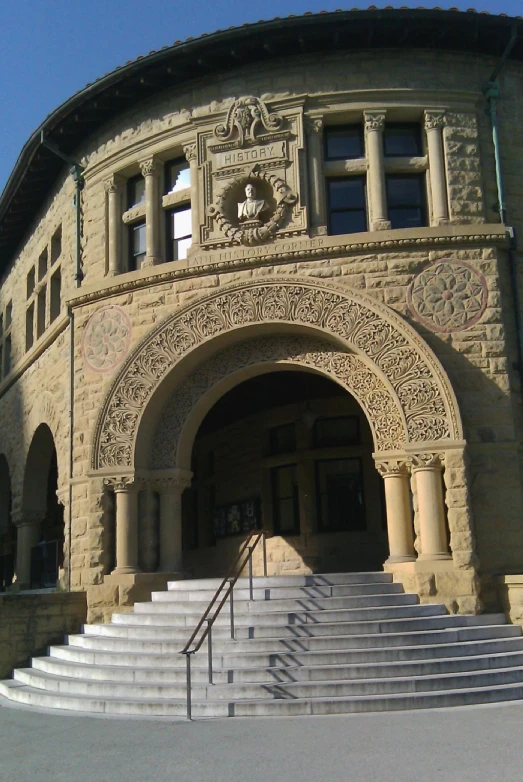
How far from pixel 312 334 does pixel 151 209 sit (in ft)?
12.6

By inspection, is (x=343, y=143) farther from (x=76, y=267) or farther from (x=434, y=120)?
(x=76, y=267)

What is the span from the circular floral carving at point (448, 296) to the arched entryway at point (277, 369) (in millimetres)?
498

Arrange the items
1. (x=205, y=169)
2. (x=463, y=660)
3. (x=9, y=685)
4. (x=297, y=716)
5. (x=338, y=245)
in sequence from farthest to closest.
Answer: (x=205, y=169), (x=338, y=245), (x=9, y=685), (x=463, y=660), (x=297, y=716)

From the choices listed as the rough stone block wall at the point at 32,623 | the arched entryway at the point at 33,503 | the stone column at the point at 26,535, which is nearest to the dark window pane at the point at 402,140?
the rough stone block wall at the point at 32,623

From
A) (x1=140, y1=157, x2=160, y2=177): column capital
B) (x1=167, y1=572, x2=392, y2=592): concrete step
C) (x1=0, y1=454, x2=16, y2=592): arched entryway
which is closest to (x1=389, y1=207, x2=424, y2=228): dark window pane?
(x1=140, y1=157, x2=160, y2=177): column capital

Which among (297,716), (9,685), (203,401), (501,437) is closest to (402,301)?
(501,437)

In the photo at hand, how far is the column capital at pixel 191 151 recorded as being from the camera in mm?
14219

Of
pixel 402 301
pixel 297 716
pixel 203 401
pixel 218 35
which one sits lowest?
pixel 297 716

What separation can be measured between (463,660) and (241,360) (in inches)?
239

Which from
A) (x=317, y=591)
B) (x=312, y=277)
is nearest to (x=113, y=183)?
(x=312, y=277)

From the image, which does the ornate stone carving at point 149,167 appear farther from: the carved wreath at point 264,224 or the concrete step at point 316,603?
the concrete step at point 316,603

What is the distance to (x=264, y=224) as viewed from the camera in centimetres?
1355

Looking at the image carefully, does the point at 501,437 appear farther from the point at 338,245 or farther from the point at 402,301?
the point at 338,245

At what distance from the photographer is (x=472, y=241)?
42.3 ft
